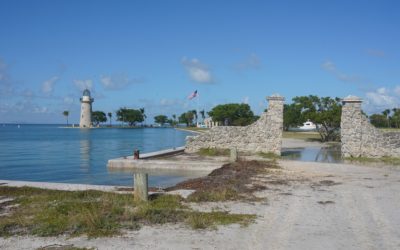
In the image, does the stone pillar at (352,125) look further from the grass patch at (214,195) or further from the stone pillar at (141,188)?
the stone pillar at (141,188)

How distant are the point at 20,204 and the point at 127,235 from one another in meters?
3.92

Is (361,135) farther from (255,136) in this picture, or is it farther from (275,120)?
(255,136)

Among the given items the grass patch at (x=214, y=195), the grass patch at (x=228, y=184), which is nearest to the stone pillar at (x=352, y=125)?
the grass patch at (x=228, y=184)

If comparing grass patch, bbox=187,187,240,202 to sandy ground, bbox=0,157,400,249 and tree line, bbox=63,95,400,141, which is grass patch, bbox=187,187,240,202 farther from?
tree line, bbox=63,95,400,141

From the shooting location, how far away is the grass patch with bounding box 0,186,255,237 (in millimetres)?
7336

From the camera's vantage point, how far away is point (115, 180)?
617 inches

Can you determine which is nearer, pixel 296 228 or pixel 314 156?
pixel 296 228

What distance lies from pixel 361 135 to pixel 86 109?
322 feet

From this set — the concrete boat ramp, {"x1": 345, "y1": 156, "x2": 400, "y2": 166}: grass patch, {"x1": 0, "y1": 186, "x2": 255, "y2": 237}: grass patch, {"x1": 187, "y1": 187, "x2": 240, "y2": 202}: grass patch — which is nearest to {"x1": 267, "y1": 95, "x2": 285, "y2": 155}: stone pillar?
{"x1": 345, "y1": 156, "x2": 400, "y2": 166}: grass patch

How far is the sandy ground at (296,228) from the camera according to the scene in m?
6.56

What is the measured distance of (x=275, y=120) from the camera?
22.7 meters

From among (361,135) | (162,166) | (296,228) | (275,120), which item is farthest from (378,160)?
(296,228)

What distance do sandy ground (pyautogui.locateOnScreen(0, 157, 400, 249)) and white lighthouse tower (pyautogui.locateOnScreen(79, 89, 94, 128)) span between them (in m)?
102

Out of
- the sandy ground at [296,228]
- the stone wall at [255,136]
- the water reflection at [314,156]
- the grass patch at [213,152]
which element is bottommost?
the sandy ground at [296,228]
